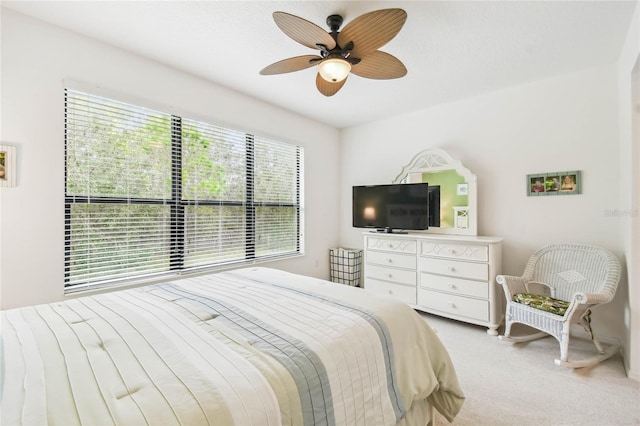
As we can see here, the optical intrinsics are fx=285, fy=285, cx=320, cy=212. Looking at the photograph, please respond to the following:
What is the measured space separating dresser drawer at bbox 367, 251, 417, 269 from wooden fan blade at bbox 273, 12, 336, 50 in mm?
2449

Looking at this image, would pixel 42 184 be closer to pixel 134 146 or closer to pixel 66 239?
pixel 66 239

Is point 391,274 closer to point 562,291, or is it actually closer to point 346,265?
point 346,265

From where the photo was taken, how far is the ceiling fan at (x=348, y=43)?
1646mm

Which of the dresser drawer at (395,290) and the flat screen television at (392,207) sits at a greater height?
the flat screen television at (392,207)

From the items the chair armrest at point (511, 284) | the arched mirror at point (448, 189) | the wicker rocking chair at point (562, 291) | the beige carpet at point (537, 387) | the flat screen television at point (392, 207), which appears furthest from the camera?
the flat screen television at point (392, 207)

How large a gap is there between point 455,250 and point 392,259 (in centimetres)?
76

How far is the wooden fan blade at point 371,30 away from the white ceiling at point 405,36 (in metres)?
0.28

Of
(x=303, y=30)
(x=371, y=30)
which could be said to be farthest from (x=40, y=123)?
(x=371, y=30)

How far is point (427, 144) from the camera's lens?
378 cm

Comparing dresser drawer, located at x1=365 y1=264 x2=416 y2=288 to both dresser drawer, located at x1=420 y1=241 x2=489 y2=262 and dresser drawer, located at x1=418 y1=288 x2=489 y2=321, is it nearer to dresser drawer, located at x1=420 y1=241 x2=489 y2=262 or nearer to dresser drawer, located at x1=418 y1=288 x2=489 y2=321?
dresser drawer, located at x1=418 y1=288 x2=489 y2=321

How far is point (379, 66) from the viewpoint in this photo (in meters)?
2.10

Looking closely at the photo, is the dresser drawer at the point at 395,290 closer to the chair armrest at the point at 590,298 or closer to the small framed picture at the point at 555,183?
the chair armrest at the point at 590,298

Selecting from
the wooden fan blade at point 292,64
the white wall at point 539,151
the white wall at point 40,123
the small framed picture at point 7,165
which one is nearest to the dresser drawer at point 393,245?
the white wall at point 539,151

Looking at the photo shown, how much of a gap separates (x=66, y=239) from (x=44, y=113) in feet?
3.10
